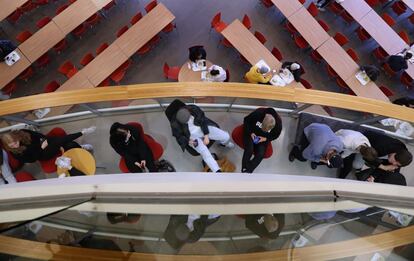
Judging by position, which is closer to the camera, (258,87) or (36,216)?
(36,216)

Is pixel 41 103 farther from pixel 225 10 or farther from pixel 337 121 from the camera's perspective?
pixel 225 10

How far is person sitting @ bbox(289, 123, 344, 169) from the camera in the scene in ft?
12.6

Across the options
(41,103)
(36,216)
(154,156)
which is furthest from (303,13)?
(36,216)

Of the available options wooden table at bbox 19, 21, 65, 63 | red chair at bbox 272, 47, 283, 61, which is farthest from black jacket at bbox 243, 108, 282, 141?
wooden table at bbox 19, 21, 65, 63

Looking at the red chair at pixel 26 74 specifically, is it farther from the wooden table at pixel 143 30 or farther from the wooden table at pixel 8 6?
the wooden table at pixel 143 30

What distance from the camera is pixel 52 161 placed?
4020 millimetres

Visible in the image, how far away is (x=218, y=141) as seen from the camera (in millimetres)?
4168

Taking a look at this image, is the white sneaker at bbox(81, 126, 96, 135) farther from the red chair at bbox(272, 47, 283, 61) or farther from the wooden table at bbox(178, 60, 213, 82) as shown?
the red chair at bbox(272, 47, 283, 61)

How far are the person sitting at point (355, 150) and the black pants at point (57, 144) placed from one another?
11.2ft

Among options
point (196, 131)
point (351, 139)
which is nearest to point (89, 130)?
point (196, 131)

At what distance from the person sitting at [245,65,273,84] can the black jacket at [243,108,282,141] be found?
1604 millimetres

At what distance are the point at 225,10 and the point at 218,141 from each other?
3.81 m

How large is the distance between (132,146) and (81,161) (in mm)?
681

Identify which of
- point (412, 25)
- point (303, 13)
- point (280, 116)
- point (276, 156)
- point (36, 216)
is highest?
point (36, 216)
